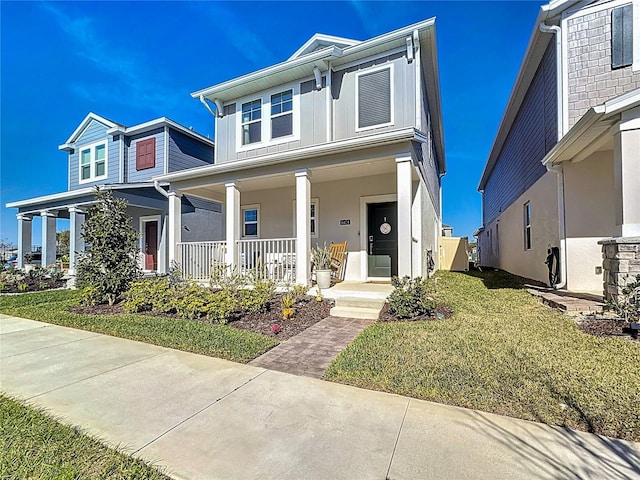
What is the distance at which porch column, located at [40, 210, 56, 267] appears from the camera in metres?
12.8

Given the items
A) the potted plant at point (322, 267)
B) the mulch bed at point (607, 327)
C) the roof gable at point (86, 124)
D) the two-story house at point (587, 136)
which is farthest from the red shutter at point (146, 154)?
the mulch bed at point (607, 327)

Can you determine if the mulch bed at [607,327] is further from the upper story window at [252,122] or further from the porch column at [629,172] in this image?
the upper story window at [252,122]

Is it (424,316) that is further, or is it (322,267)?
(322,267)

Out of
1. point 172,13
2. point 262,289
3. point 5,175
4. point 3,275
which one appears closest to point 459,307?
point 262,289

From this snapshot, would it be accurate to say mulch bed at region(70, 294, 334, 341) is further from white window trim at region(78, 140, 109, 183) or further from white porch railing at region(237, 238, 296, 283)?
white window trim at region(78, 140, 109, 183)

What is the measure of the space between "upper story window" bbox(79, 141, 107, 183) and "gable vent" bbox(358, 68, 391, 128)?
11432mm

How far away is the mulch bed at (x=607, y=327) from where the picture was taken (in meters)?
3.96

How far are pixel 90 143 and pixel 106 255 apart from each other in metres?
9.77

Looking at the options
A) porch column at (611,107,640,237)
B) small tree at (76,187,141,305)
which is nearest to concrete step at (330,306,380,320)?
porch column at (611,107,640,237)

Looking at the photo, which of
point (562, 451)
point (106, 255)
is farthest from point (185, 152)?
point (562, 451)

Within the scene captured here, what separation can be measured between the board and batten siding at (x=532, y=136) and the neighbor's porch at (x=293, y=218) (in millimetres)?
3501

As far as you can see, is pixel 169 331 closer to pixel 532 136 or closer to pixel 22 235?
pixel 532 136

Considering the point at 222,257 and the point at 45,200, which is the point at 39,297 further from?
the point at 45,200

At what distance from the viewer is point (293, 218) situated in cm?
953
